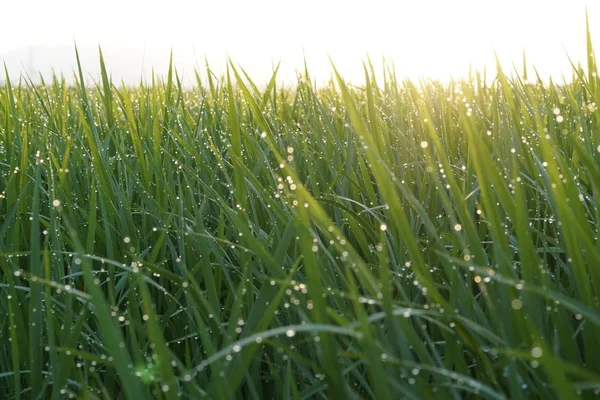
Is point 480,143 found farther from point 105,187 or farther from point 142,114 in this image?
point 142,114

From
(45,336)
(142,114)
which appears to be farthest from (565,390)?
(142,114)

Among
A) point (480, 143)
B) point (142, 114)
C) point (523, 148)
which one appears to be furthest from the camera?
point (142, 114)

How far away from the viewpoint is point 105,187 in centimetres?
121

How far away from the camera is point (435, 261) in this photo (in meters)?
0.95

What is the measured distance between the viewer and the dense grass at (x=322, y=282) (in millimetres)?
606

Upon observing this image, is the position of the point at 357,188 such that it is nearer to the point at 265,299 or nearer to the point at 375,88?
the point at 265,299

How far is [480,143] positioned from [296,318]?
12.9 inches

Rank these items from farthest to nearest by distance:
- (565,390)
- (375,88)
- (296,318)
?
(375,88), (296,318), (565,390)

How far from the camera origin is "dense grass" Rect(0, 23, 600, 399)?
0.61m

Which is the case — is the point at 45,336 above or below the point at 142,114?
below

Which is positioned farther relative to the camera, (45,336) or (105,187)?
(105,187)

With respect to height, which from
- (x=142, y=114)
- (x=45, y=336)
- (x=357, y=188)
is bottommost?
(x=45, y=336)

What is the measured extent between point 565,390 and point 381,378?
0.48 feet

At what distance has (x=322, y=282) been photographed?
30.7 inches
